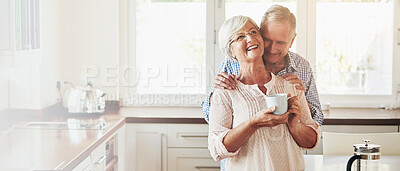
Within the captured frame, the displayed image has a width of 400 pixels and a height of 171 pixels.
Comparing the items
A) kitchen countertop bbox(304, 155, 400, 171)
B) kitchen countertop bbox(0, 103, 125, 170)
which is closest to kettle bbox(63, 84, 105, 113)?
kitchen countertop bbox(0, 103, 125, 170)

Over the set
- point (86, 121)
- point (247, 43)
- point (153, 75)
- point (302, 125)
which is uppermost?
point (247, 43)

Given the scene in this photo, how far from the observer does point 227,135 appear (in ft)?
5.00

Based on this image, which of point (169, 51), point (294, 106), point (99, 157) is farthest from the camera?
point (169, 51)

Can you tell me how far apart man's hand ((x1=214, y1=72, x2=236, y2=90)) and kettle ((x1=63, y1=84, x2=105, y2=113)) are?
143cm

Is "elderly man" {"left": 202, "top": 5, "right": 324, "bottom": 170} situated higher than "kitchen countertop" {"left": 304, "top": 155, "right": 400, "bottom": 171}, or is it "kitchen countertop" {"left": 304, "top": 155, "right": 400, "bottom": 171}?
"elderly man" {"left": 202, "top": 5, "right": 324, "bottom": 170}

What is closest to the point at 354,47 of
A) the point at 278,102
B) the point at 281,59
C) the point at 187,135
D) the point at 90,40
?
the point at 187,135

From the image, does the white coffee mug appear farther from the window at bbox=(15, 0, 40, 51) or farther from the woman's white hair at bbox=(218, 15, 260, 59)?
the window at bbox=(15, 0, 40, 51)

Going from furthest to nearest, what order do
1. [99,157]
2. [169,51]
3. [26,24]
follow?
[169,51]
[99,157]
[26,24]

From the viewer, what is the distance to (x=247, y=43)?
1535 millimetres

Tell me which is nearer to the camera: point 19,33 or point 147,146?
point 19,33

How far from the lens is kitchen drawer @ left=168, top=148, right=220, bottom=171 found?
115 inches

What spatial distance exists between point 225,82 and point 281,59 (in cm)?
18

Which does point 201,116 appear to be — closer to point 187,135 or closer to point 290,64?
point 187,135

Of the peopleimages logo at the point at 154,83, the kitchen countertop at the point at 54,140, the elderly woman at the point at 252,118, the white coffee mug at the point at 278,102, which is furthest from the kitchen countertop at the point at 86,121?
the white coffee mug at the point at 278,102
